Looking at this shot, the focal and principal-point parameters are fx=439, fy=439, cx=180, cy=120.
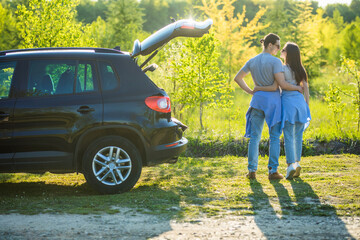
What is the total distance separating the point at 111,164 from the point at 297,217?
2.39 m

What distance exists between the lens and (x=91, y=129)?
548cm

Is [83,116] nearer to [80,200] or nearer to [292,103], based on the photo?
[80,200]

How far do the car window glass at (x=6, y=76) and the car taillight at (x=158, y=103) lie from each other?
1748 mm

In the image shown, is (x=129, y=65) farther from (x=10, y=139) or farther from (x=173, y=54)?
(x=173, y=54)

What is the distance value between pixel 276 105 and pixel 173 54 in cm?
660

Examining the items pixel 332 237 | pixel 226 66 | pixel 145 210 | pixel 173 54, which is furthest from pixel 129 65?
pixel 226 66

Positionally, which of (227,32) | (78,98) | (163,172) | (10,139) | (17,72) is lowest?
(163,172)

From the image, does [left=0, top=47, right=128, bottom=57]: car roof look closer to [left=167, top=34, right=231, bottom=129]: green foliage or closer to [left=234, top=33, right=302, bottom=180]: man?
[left=234, top=33, right=302, bottom=180]: man

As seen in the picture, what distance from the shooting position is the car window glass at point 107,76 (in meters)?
5.67

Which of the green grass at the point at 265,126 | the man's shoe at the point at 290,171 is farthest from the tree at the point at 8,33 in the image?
the man's shoe at the point at 290,171

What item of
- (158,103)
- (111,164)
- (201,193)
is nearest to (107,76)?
(158,103)

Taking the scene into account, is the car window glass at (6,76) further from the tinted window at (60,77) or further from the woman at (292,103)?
the woman at (292,103)

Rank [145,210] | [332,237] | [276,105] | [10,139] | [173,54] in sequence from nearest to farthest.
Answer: [332,237] < [145,210] < [10,139] < [276,105] < [173,54]

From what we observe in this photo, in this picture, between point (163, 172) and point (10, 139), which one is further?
point (163, 172)
